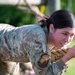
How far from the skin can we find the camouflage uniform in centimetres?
8

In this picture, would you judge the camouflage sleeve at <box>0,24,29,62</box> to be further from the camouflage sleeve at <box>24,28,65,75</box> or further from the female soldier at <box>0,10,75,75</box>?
the camouflage sleeve at <box>24,28,65,75</box>

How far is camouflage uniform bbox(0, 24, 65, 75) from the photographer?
519cm

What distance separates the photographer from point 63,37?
17.0 ft

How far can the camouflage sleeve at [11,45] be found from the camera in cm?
550

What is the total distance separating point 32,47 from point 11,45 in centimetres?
45

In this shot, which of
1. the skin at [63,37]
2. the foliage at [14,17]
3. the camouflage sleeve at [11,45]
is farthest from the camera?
the foliage at [14,17]

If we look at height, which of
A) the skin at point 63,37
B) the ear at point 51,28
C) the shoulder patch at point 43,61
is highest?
the ear at point 51,28

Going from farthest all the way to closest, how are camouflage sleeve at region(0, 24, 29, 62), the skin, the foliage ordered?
1. the foliage
2. camouflage sleeve at region(0, 24, 29, 62)
3. the skin

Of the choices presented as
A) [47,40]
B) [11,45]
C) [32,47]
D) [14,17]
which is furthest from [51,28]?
[14,17]

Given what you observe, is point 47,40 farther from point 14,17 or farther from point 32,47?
point 14,17

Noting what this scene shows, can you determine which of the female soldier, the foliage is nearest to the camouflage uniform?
the female soldier

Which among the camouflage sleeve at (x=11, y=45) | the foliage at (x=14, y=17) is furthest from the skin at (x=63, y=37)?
the foliage at (x=14, y=17)

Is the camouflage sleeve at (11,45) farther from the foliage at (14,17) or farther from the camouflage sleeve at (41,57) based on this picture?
the foliage at (14,17)

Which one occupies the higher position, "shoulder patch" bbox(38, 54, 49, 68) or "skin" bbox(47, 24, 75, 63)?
"skin" bbox(47, 24, 75, 63)
